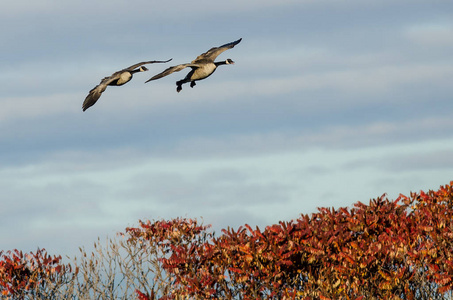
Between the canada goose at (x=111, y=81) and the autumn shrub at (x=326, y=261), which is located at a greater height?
the canada goose at (x=111, y=81)

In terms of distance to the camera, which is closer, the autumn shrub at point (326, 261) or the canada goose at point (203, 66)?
the autumn shrub at point (326, 261)

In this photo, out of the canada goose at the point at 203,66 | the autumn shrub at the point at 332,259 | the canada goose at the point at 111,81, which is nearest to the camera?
the autumn shrub at the point at 332,259

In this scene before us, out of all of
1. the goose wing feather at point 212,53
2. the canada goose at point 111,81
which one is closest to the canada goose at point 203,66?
the goose wing feather at point 212,53

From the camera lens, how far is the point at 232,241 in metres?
11.6

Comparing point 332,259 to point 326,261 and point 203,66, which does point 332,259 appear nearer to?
point 326,261

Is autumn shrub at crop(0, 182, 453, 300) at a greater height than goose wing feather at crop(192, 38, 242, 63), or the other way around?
goose wing feather at crop(192, 38, 242, 63)

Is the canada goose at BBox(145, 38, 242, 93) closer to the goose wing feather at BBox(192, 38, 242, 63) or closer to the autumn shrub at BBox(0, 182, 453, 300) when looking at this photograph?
the goose wing feather at BBox(192, 38, 242, 63)

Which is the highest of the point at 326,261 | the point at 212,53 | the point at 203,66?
the point at 212,53

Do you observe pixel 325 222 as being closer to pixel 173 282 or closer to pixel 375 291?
pixel 375 291

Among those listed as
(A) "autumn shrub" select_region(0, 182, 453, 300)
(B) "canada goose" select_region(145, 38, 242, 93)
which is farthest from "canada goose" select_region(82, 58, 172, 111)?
(A) "autumn shrub" select_region(0, 182, 453, 300)

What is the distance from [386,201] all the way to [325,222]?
169 cm

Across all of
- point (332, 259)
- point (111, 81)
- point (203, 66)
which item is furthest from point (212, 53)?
point (332, 259)

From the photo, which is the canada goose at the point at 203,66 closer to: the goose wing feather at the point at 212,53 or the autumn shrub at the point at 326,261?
the goose wing feather at the point at 212,53

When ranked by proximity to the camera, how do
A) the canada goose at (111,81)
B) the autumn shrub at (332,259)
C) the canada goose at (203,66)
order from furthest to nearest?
the canada goose at (111,81), the canada goose at (203,66), the autumn shrub at (332,259)
